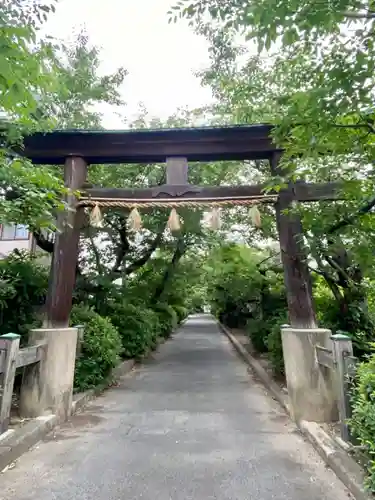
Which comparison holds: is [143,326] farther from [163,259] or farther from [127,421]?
[127,421]

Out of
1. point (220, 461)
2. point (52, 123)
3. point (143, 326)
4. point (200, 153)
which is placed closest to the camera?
point (220, 461)

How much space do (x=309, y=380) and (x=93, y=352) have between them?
360 cm

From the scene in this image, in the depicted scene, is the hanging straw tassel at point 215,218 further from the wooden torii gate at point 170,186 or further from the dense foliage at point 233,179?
the dense foliage at point 233,179

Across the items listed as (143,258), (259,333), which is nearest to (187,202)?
(143,258)

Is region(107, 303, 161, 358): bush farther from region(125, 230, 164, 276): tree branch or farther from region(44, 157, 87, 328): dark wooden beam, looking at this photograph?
region(44, 157, 87, 328): dark wooden beam

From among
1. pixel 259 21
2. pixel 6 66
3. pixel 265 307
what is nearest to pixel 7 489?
pixel 6 66

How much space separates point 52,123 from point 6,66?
2318 millimetres

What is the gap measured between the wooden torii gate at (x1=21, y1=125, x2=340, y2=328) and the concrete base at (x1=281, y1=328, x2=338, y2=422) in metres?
0.32

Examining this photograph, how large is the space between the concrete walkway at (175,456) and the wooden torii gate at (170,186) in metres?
1.59

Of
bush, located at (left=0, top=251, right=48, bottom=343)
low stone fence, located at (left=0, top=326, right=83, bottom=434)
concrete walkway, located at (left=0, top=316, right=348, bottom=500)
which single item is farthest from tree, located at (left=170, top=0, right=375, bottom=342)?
bush, located at (left=0, top=251, right=48, bottom=343)

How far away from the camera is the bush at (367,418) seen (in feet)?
8.58

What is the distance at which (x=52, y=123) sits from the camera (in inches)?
173

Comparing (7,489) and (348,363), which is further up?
(348,363)

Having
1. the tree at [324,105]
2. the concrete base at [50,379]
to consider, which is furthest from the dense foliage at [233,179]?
the concrete base at [50,379]
